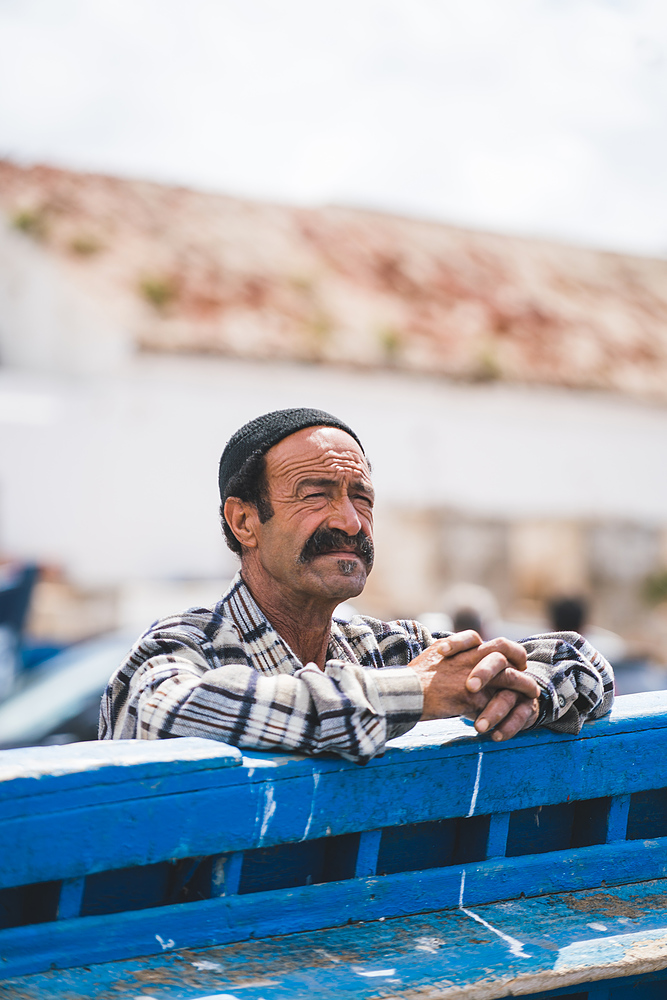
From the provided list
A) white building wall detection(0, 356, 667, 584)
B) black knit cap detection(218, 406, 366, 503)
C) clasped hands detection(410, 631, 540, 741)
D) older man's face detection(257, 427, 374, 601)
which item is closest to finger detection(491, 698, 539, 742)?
clasped hands detection(410, 631, 540, 741)

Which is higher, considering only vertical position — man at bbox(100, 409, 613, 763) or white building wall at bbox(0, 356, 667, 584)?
white building wall at bbox(0, 356, 667, 584)

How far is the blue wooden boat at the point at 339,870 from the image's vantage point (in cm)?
152

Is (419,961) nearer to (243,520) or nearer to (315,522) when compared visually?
(315,522)

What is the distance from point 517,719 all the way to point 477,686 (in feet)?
0.43

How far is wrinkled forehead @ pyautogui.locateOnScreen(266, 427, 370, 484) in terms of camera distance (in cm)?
220

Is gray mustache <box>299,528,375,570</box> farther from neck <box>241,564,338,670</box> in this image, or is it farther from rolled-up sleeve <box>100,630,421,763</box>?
rolled-up sleeve <box>100,630,421,763</box>

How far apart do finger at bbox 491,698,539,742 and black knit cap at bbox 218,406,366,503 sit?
77 cm

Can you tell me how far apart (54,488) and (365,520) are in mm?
12240

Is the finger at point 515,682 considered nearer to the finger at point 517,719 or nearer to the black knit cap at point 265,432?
the finger at point 517,719

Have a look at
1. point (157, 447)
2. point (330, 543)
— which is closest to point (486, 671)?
point (330, 543)

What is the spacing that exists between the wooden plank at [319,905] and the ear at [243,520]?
79 centimetres

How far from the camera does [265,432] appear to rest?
7.35 feet

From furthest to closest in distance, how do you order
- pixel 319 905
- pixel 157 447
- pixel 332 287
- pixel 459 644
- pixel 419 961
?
pixel 332 287, pixel 157 447, pixel 459 644, pixel 319 905, pixel 419 961

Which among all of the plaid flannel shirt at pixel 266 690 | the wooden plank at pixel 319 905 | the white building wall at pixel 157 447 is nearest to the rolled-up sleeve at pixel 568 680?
the plaid flannel shirt at pixel 266 690
